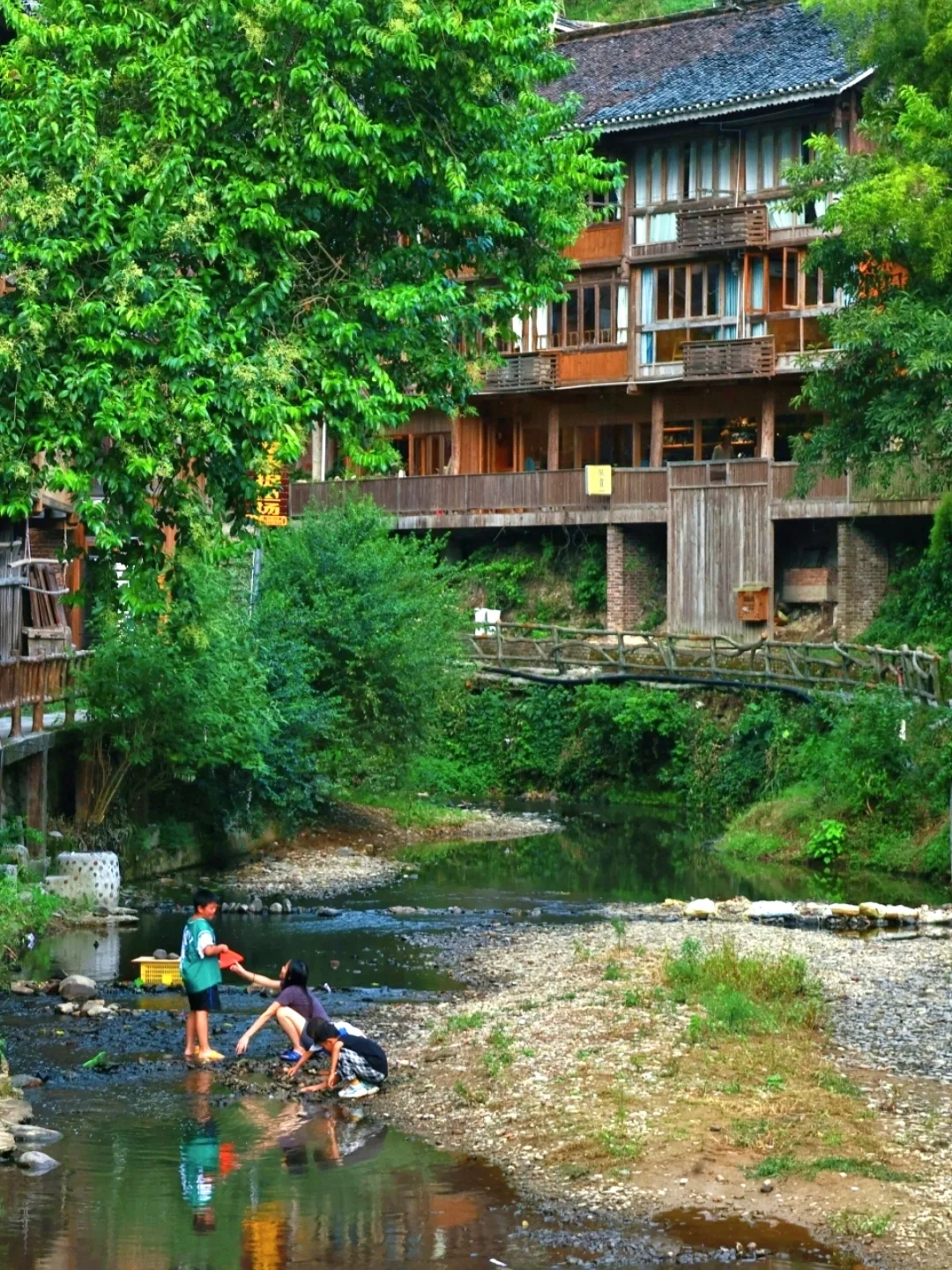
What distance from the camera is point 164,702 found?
90.7 ft

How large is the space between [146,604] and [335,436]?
275 cm

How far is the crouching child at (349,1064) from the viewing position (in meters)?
15.5

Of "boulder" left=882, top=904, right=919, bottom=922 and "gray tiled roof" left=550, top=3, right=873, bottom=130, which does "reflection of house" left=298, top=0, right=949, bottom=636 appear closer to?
"gray tiled roof" left=550, top=3, right=873, bottom=130

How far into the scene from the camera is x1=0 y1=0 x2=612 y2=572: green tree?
19.0 m

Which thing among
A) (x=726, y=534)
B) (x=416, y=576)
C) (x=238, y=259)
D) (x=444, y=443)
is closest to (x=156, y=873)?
(x=416, y=576)

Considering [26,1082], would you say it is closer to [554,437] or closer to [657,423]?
[657,423]

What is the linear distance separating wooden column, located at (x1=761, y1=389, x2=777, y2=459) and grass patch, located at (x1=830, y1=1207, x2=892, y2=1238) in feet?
120

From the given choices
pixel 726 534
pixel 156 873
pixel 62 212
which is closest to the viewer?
pixel 62 212

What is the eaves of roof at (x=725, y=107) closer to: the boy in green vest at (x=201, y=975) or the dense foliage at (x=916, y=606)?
the dense foliage at (x=916, y=606)

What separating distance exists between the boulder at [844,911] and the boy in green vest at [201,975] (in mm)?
11211

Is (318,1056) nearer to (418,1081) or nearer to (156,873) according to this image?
(418,1081)

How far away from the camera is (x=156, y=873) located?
29156 mm

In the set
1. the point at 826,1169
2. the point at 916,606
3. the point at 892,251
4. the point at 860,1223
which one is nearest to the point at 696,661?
the point at 916,606

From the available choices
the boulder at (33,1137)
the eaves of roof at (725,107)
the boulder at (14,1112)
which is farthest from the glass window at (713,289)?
the boulder at (33,1137)
